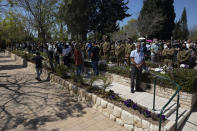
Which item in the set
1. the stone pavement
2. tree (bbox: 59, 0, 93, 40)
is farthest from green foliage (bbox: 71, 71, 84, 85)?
tree (bbox: 59, 0, 93, 40)

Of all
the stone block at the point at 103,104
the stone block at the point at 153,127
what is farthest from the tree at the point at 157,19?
the stone block at the point at 153,127

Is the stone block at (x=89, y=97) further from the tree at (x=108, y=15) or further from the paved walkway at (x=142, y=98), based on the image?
the tree at (x=108, y=15)

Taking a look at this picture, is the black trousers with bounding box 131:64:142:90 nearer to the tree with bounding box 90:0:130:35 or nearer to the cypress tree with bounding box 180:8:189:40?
the tree with bounding box 90:0:130:35

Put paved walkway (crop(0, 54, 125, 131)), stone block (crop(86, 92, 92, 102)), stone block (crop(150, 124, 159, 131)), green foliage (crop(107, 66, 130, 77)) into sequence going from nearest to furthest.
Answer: stone block (crop(150, 124, 159, 131)), paved walkway (crop(0, 54, 125, 131)), stone block (crop(86, 92, 92, 102)), green foliage (crop(107, 66, 130, 77))

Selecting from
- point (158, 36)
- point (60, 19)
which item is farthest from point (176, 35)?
point (60, 19)

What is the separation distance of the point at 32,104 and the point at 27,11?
525 cm

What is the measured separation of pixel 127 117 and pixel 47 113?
2.68 meters

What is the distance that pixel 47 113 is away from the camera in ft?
15.1

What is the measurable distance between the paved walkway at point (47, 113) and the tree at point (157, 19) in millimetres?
22159

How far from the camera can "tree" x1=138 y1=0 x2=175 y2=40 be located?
24375 mm

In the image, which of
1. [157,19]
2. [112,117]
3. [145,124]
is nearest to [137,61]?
[112,117]

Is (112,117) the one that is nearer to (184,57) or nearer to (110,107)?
(110,107)

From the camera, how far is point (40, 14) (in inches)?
291

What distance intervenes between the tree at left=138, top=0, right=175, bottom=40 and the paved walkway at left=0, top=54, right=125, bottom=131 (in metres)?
22.2
